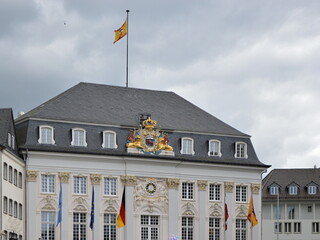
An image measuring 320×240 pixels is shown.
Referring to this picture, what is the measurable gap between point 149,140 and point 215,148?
25.7ft

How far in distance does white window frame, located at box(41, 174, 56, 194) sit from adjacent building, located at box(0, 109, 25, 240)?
7.44ft

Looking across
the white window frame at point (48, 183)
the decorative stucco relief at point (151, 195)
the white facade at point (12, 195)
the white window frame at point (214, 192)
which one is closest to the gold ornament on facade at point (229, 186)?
the white window frame at point (214, 192)

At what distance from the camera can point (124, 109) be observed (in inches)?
4183

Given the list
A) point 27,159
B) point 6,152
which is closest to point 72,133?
point 27,159

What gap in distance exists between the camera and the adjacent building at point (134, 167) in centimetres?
9819

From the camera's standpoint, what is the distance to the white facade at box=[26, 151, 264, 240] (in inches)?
3853

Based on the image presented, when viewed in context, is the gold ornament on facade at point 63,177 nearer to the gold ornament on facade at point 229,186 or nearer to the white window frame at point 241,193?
the gold ornament on facade at point 229,186

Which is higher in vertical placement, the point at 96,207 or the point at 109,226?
the point at 96,207

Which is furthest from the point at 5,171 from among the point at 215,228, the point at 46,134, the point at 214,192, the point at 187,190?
the point at 215,228

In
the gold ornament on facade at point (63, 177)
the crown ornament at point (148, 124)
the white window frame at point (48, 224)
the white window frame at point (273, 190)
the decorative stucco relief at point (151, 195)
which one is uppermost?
the crown ornament at point (148, 124)

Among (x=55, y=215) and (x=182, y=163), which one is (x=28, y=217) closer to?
(x=55, y=215)

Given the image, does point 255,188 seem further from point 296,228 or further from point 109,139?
point 296,228

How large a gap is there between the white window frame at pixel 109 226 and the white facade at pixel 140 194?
0.33m

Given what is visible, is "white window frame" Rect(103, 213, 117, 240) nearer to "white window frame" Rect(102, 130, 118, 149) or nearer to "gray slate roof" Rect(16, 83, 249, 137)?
"white window frame" Rect(102, 130, 118, 149)
